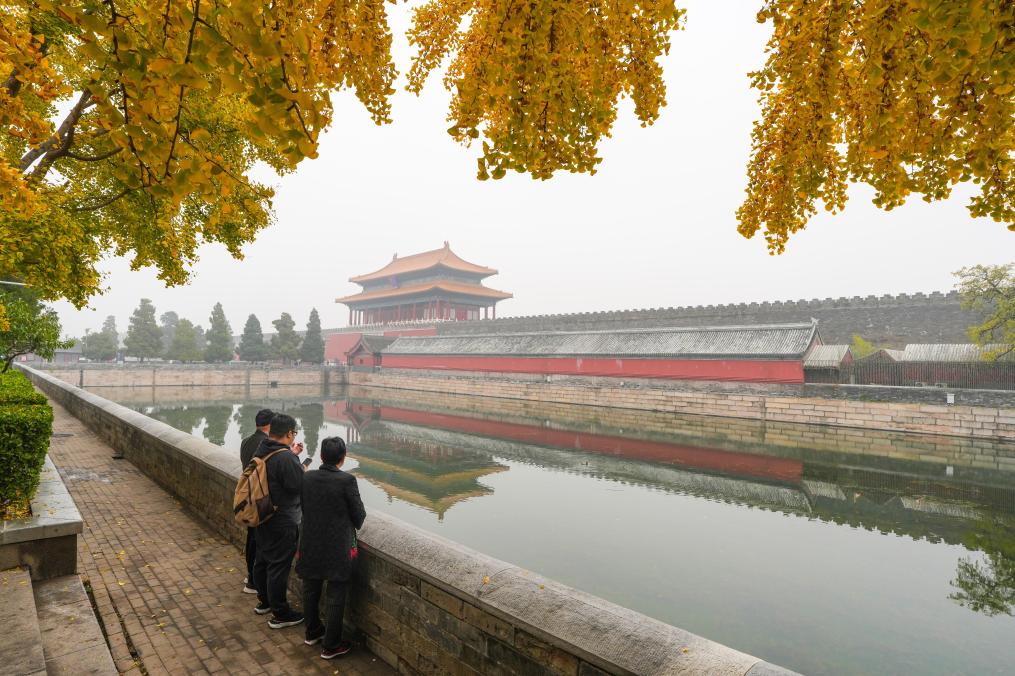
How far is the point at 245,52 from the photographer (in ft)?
5.82

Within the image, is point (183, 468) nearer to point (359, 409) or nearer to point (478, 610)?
point (478, 610)

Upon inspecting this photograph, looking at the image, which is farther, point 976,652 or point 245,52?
point 976,652

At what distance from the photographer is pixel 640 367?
26.3 metres

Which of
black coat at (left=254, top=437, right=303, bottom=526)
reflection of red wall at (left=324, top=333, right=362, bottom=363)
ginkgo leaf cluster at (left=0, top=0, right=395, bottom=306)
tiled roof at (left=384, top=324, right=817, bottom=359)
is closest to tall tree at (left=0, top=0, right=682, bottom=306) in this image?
ginkgo leaf cluster at (left=0, top=0, right=395, bottom=306)

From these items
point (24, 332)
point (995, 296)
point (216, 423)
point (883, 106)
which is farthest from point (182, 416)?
point (995, 296)

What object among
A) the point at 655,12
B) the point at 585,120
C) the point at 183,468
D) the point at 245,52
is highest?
the point at 655,12

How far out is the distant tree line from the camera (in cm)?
4253

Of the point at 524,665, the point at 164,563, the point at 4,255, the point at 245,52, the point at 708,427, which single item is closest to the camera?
the point at 245,52

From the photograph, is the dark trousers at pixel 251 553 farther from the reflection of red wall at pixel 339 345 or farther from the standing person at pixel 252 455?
the reflection of red wall at pixel 339 345

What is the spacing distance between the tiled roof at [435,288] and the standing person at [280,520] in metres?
42.7

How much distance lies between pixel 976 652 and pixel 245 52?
7208 mm

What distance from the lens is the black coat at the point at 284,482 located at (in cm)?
340

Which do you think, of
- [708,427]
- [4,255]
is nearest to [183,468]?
[4,255]

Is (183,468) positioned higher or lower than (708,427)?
higher
